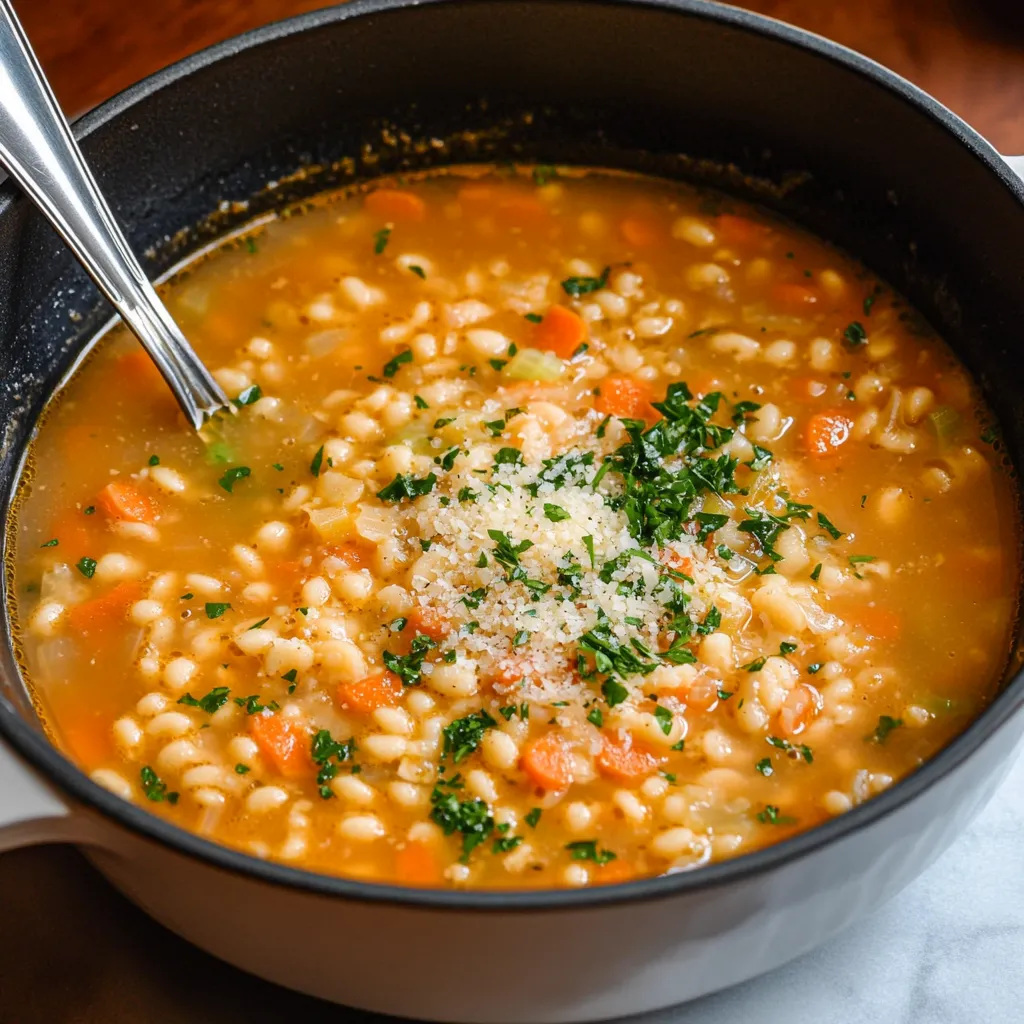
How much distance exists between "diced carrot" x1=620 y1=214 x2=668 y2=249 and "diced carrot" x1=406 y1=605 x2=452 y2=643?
1.29m

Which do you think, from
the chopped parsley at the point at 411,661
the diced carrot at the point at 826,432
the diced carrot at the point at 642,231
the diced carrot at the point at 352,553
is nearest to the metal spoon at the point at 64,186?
the diced carrot at the point at 352,553

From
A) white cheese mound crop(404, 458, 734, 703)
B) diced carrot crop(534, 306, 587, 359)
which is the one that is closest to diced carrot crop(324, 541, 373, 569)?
white cheese mound crop(404, 458, 734, 703)

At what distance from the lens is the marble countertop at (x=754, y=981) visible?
2418mm

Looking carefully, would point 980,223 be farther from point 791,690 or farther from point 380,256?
point 380,256

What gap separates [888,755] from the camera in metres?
2.57

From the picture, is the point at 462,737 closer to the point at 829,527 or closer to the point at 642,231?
the point at 829,527

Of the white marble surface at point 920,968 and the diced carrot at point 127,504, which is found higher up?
the diced carrot at point 127,504

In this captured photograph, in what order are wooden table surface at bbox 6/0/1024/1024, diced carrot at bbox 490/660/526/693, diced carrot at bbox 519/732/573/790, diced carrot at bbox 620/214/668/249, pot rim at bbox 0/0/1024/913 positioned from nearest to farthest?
pot rim at bbox 0/0/1024/913 → diced carrot at bbox 519/732/573/790 → diced carrot at bbox 490/660/526/693 → diced carrot at bbox 620/214/668/249 → wooden table surface at bbox 6/0/1024/1024

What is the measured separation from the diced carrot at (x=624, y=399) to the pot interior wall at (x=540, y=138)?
2.55 ft

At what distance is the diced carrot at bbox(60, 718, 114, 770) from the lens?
266 cm

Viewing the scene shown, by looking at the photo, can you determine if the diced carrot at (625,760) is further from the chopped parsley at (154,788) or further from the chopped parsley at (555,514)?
the chopped parsley at (154,788)

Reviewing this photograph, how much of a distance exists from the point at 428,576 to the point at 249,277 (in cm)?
114

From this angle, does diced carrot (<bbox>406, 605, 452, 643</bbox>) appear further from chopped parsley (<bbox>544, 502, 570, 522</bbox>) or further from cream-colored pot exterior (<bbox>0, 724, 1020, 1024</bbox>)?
cream-colored pot exterior (<bbox>0, 724, 1020, 1024</bbox>)

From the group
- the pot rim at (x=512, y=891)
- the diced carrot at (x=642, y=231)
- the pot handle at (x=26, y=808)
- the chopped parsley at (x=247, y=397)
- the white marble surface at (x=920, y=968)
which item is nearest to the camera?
the pot rim at (x=512, y=891)
